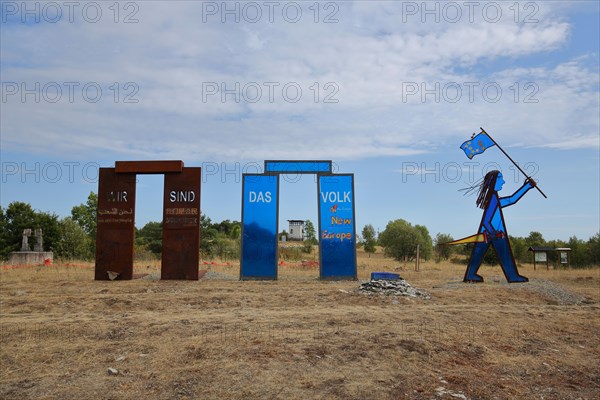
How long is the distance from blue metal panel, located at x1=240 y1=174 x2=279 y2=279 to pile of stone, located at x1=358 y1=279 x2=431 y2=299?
457 cm

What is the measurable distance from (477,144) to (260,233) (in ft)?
26.6

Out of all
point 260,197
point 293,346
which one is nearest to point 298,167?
point 260,197

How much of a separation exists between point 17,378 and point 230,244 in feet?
123

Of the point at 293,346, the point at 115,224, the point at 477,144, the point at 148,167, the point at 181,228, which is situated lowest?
the point at 293,346

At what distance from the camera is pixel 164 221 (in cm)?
1728

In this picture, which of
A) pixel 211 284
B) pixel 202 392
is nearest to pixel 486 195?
pixel 211 284

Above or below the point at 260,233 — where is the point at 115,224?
above

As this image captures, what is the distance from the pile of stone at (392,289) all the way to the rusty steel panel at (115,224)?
8.55 meters

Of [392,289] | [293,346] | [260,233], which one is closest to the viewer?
[293,346]

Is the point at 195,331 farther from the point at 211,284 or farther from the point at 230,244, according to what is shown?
the point at 230,244

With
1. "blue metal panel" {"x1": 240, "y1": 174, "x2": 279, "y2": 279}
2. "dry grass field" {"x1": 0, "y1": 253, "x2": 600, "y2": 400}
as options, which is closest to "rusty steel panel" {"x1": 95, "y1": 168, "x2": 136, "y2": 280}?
"dry grass field" {"x1": 0, "y1": 253, "x2": 600, "y2": 400}

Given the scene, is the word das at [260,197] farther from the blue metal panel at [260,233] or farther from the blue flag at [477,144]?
the blue flag at [477,144]

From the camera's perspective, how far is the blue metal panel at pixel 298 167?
1778 centimetres

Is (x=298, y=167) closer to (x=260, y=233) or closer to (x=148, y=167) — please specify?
(x=260, y=233)
